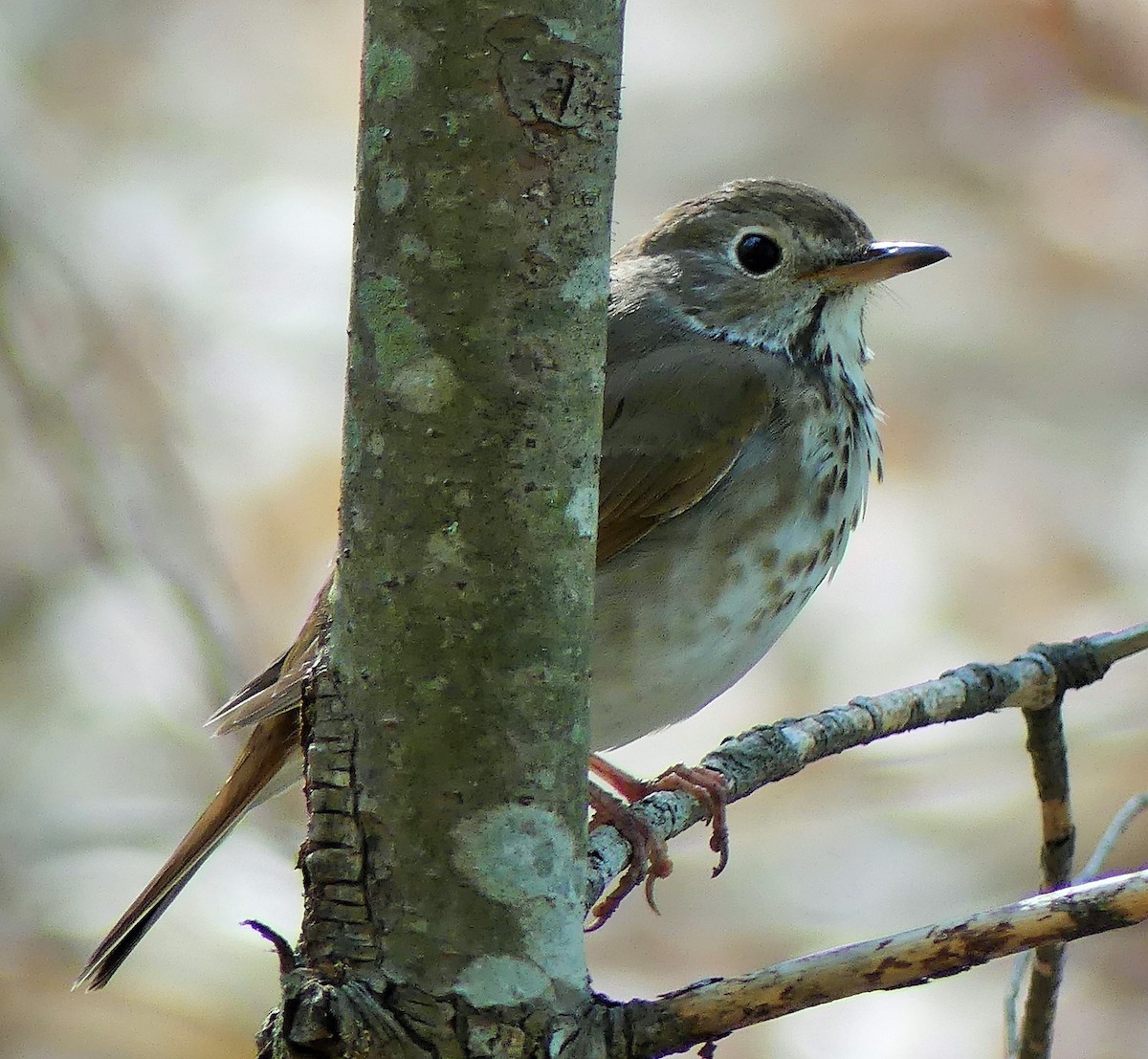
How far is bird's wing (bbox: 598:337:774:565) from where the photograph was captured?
8.96 feet

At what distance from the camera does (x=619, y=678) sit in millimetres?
2666

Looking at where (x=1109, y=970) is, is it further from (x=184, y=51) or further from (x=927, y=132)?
(x=184, y=51)

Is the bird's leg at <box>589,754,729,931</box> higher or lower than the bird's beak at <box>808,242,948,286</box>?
lower

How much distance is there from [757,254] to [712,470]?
1.95 feet

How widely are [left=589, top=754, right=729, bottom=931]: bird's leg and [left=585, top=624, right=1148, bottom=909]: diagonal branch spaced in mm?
32

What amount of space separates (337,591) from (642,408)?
1488 mm

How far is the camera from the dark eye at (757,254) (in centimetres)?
316

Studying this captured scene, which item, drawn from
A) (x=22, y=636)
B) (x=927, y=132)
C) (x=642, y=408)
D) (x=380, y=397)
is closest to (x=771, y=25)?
(x=927, y=132)

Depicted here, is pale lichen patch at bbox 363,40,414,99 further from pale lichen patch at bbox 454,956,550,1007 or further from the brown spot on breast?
the brown spot on breast

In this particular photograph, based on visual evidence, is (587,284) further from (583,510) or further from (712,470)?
(712,470)

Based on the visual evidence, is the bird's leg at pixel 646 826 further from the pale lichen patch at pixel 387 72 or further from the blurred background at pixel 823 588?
the blurred background at pixel 823 588

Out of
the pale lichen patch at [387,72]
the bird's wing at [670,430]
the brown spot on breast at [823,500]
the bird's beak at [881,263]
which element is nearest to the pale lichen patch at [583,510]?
the pale lichen patch at [387,72]

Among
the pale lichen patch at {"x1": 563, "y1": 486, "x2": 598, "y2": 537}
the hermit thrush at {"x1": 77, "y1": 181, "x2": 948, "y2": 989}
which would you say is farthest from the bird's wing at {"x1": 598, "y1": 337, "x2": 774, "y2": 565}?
the pale lichen patch at {"x1": 563, "y1": 486, "x2": 598, "y2": 537}

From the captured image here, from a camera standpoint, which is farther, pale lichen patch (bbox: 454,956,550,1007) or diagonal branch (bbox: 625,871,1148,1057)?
pale lichen patch (bbox: 454,956,550,1007)
